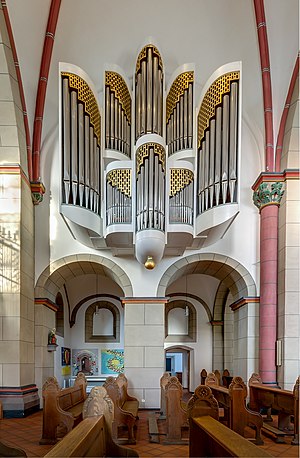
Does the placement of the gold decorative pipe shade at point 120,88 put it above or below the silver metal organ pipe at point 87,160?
above

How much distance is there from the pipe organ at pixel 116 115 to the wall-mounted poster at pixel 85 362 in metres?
7.34

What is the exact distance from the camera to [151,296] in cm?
957

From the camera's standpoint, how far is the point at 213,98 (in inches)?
340

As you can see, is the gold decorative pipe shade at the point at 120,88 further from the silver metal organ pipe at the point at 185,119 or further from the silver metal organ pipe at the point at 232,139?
the silver metal organ pipe at the point at 232,139

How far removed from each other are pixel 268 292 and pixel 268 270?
432 millimetres

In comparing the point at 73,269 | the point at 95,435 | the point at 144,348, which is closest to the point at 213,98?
A: the point at 73,269

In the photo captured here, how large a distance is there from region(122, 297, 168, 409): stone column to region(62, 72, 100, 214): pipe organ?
234cm

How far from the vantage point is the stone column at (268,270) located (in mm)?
8750

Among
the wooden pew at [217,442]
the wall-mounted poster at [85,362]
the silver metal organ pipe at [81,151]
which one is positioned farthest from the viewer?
the wall-mounted poster at [85,362]

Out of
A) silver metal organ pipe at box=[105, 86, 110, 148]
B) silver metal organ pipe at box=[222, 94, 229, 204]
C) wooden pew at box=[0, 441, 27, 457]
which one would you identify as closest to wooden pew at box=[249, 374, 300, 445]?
silver metal organ pipe at box=[222, 94, 229, 204]

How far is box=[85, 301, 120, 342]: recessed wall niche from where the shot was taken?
1408cm

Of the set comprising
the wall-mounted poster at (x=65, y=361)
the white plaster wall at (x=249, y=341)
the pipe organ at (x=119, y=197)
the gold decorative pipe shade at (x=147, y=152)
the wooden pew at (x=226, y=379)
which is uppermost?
the gold decorative pipe shade at (x=147, y=152)

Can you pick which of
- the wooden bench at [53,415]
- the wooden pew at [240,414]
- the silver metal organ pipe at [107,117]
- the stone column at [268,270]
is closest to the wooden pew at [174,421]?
the wooden pew at [240,414]

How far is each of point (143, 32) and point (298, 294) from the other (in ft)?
20.1
